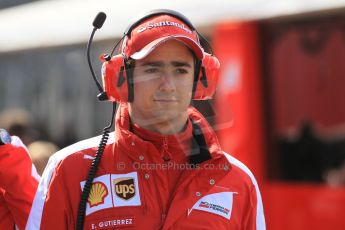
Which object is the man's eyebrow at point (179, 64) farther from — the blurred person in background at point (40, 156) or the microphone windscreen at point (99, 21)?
the blurred person in background at point (40, 156)

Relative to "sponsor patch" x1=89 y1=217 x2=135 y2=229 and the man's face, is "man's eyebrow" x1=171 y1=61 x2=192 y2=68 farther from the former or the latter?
"sponsor patch" x1=89 y1=217 x2=135 y2=229

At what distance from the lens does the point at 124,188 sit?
2119mm

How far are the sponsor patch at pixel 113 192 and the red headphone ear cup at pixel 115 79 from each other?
26 centimetres

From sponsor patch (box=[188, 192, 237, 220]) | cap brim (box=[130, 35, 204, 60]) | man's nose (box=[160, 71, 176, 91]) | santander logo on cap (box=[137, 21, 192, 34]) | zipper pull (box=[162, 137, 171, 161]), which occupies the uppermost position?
santander logo on cap (box=[137, 21, 192, 34])

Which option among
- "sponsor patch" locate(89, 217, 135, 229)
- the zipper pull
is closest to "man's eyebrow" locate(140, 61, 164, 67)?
the zipper pull

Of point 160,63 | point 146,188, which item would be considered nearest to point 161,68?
point 160,63

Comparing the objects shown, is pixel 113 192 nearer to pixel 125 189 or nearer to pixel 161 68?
pixel 125 189

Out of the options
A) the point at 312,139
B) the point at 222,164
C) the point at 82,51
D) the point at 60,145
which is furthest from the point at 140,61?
the point at 60,145

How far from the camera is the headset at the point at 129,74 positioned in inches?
87.3

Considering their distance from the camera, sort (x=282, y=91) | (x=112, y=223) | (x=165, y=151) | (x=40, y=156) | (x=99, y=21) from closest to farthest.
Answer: (x=112, y=223), (x=165, y=151), (x=99, y=21), (x=40, y=156), (x=282, y=91)

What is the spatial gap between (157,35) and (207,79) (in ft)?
0.97

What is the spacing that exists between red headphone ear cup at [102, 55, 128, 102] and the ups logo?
27 cm

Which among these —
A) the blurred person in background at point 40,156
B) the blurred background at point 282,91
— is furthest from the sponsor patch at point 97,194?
the blurred background at point 282,91

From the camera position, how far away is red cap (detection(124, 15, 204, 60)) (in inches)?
83.5
